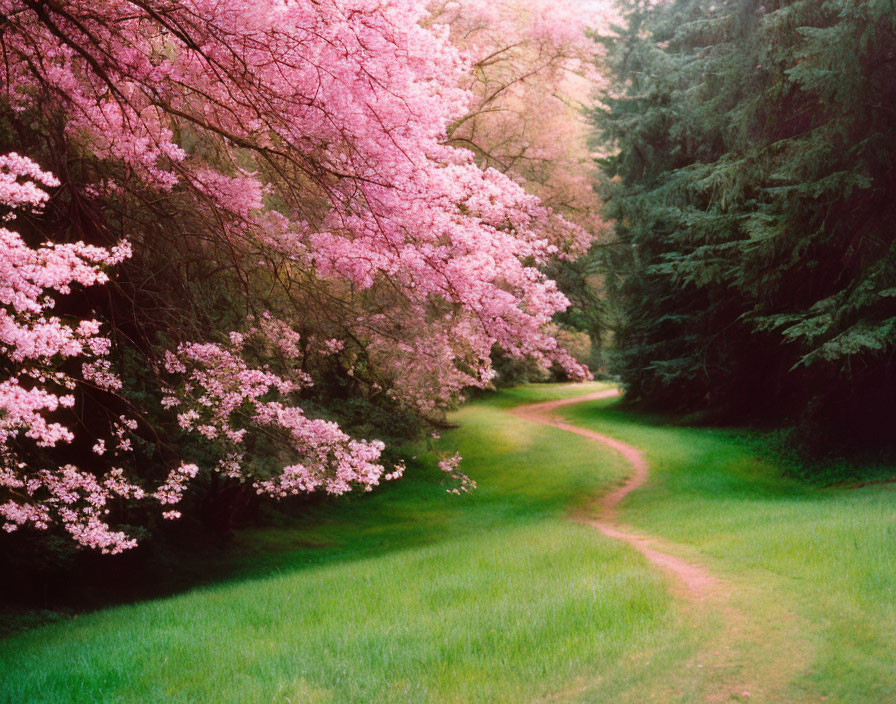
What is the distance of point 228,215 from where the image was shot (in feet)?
27.4

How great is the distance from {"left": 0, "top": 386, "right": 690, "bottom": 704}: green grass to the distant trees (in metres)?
8.53

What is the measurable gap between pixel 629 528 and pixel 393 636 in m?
7.80

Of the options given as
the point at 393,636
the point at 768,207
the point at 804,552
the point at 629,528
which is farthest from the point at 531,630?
the point at 768,207

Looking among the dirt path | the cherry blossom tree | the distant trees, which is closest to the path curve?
the dirt path

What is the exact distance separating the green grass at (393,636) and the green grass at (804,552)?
1.01m

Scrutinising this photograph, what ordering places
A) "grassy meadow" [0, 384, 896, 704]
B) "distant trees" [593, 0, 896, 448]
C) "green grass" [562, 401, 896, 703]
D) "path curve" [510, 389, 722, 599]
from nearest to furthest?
"grassy meadow" [0, 384, 896, 704], "green grass" [562, 401, 896, 703], "path curve" [510, 389, 722, 599], "distant trees" [593, 0, 896, 448]

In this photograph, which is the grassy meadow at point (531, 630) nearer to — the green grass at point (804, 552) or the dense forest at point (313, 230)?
the green grass at point (804, 552)

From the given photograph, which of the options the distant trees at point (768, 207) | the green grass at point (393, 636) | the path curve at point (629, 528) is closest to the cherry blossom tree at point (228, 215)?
the green grass at point (393, 636)

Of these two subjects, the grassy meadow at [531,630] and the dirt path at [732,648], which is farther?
A: the grassy meadow at [531,630]

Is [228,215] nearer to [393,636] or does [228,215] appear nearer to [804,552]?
[393,636]

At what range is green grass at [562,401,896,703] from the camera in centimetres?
515

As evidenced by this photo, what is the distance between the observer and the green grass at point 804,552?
16.9 ft

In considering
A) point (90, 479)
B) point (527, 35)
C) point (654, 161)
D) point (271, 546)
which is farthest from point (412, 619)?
point (654, 161)

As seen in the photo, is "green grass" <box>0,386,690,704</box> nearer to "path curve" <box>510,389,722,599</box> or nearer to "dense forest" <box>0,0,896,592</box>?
"path curve" <box>510,389,722,599</box>
